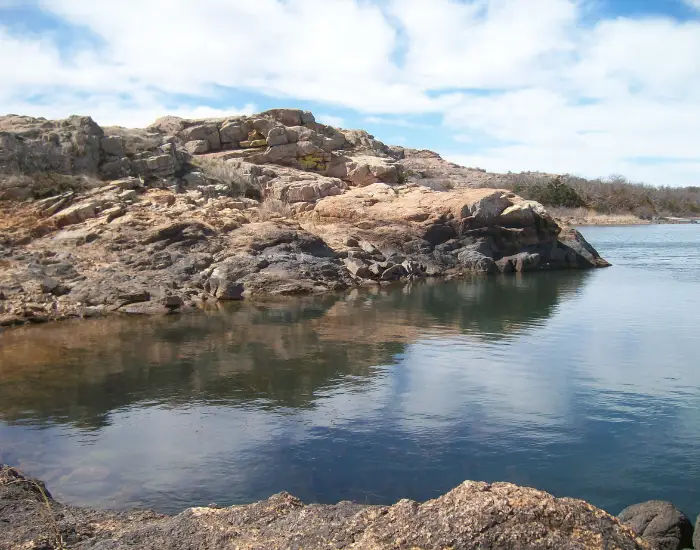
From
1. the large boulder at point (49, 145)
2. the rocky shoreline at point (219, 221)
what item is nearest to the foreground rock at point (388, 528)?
the rocky shoreline at point (219, 221)

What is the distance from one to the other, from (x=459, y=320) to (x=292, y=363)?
7.86 metres

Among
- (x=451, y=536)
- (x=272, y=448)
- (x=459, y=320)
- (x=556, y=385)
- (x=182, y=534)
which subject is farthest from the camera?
(x=459, y=320)

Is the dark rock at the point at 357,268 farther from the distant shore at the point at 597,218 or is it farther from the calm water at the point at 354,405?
the distant shore at the point at 597,218

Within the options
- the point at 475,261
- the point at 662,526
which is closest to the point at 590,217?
the point at 475,261

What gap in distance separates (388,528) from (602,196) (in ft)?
281

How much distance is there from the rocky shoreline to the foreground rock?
16.9 meters

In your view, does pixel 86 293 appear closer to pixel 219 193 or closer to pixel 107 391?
pixel 107 391

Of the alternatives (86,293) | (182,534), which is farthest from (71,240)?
(182,534)

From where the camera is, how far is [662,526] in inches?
280

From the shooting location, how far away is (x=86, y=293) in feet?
76.0

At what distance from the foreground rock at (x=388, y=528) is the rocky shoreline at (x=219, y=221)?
16.9m

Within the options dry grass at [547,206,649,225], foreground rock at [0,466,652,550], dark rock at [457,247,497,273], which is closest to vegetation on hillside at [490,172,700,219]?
dry grass at [547,206,649,225]

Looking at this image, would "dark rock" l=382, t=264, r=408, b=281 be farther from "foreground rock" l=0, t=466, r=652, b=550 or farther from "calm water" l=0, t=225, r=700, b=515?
"foreground rock" l=0, t=466, r=652, b=550

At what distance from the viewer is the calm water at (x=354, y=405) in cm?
930
